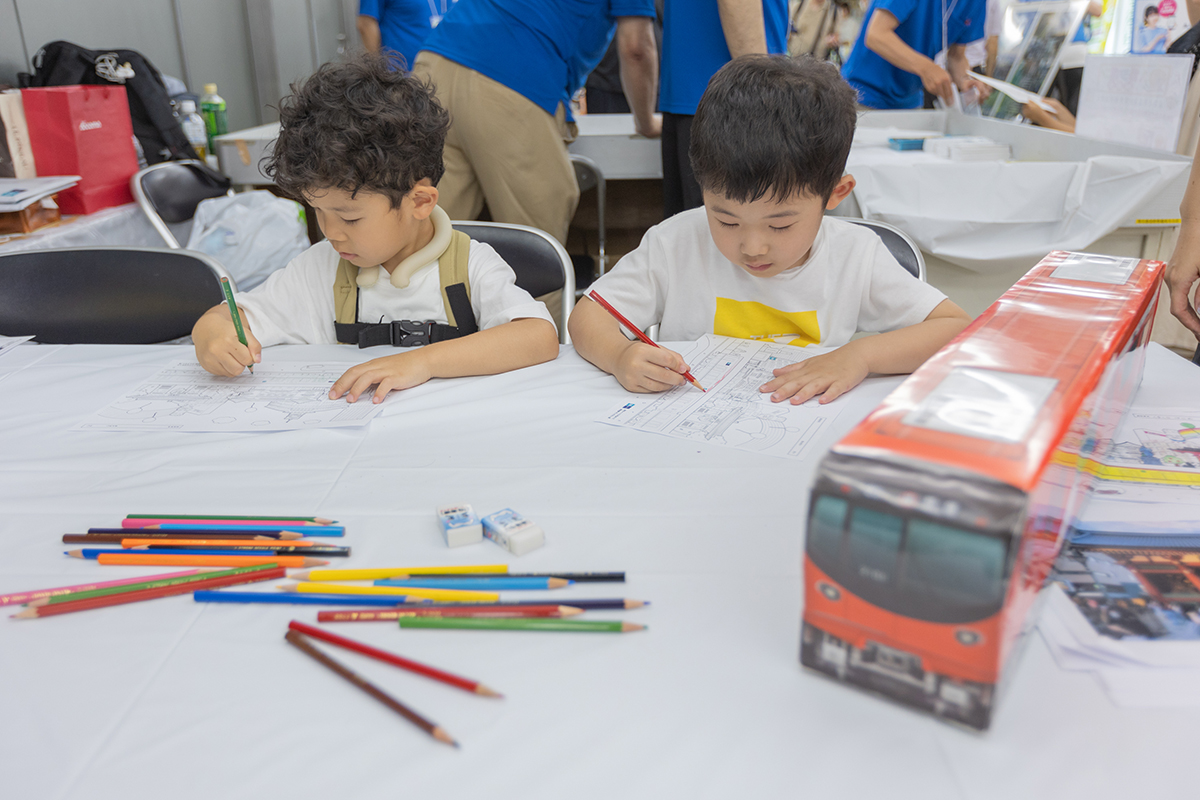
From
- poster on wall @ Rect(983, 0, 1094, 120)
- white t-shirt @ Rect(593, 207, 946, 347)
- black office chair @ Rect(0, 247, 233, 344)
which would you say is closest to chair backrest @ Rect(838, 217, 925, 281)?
white t-shirt @ Rect(593, 207, 946, 347)

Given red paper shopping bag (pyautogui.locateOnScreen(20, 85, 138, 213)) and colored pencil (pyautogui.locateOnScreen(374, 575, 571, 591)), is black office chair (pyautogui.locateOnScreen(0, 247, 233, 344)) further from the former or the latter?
colored pencil (pyautogui.locateOnScreen(374, 575, 571, 591))

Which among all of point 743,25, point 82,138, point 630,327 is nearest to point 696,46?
point 743,25

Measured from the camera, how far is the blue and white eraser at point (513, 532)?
610 millimetres

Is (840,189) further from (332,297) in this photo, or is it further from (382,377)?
(332,297)

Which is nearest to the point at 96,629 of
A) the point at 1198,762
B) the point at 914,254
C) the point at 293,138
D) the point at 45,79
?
the point at 1198,762

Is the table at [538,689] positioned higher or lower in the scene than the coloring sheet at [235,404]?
higher

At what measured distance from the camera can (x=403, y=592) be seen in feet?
1.82

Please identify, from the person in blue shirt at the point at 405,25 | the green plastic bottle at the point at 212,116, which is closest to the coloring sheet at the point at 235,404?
the green plastic bottle at the point at 212,116

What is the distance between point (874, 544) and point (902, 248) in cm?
103

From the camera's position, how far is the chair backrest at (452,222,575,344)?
55.5 inches

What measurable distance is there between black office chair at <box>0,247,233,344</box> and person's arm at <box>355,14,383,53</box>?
1.72 meters

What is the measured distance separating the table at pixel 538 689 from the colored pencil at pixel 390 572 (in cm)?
2

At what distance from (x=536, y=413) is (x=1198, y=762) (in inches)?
25.4

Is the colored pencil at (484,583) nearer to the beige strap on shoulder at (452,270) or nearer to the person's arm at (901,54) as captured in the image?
the beige strap on shoulder at (452,270)
